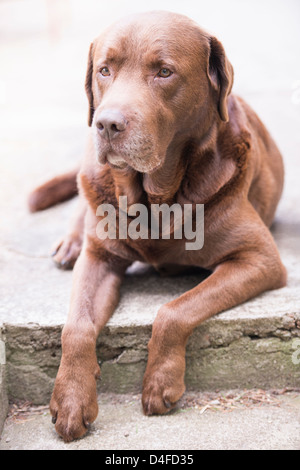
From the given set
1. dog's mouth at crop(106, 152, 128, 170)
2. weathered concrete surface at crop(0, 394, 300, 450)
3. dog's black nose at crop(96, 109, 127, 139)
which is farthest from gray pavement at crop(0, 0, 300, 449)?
dog's black nose at crop(96, 109, 127, 139)

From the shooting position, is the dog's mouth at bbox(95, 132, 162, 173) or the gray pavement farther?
the gray pavement

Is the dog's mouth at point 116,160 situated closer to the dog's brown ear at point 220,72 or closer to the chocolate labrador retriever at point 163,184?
the chocolate labrador retriever at point 163,184

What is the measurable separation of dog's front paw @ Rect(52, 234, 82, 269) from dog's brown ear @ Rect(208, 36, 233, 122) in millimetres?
Result: 1228

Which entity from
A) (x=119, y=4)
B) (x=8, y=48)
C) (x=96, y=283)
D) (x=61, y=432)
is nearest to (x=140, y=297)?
(x=96, y=283)

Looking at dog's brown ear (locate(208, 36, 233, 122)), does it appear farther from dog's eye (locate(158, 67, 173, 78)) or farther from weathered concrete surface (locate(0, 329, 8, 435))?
weathered concrete surface (locate(0, 329, 8, 435))

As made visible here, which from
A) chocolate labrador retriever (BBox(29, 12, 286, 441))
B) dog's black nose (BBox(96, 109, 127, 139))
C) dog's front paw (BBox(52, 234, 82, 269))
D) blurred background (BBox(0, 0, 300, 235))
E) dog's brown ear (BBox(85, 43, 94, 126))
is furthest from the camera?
blurred background (BBox(0, 0, 300, 235))

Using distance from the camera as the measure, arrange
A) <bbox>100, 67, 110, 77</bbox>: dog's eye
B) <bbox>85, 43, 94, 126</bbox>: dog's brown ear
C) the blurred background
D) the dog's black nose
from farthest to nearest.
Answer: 1. the blurred background
2. <bbox>85, 43, 94, 126</bbox>: dog's brown ear
3. <bbox>100, 67, 110, 77</bbox>: dog's eye
4. the dog's black nose

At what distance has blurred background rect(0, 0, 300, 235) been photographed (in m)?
5.14

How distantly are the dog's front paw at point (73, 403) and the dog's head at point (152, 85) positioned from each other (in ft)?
2.95

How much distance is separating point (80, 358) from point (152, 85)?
1165 mm

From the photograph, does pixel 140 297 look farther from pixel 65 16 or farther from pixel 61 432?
pixel 65 16

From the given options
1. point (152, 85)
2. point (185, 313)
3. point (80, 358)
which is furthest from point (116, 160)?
point (80, 358)

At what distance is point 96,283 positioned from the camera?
3043mm
